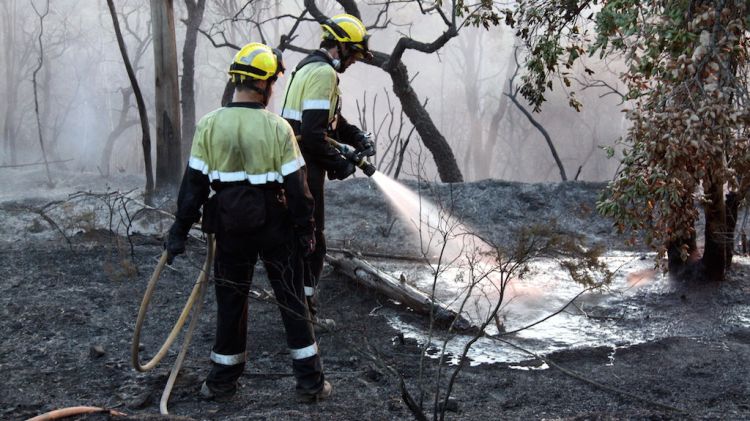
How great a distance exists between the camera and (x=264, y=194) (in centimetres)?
413

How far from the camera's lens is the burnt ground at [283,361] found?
429 centimetres

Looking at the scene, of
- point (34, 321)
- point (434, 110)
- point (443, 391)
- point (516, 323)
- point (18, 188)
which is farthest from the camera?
point (434, 110)

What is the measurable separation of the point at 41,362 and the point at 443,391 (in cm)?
274

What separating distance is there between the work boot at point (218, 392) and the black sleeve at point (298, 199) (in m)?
1.04

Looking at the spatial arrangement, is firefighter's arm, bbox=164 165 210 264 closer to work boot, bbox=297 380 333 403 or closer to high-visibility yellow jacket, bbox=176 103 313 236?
high-visibility yellow jacket, bbox=176 103 313 236

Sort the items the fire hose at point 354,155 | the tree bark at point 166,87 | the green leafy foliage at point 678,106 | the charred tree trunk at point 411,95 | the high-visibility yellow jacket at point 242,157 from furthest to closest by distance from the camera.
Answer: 1. the charred tree trunk at point 411,95
2. the tree bark at point 166,87
3. the fire hose at point 354,155
4. the green leafy foliage at point 678,106
5. the high-visibility yellow jacket at point 242,157

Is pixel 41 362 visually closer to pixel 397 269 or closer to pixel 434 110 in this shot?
pixel 397 269

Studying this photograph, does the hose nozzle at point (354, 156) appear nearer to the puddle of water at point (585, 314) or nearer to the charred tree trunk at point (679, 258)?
the puddle of water at point (585, 314)

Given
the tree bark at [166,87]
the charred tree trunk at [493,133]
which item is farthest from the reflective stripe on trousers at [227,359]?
the charred tree trunk at [493,133]

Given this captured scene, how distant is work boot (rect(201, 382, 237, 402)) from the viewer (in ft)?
14.2

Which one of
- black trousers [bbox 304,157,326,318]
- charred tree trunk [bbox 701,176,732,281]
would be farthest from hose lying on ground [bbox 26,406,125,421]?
charred tree trunk [bbox 701,176,732,281]

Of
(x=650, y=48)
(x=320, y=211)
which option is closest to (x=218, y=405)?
(x=320, y=211)

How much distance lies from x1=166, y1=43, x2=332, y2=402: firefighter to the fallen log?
1596 mm

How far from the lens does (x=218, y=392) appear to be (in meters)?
4.33
